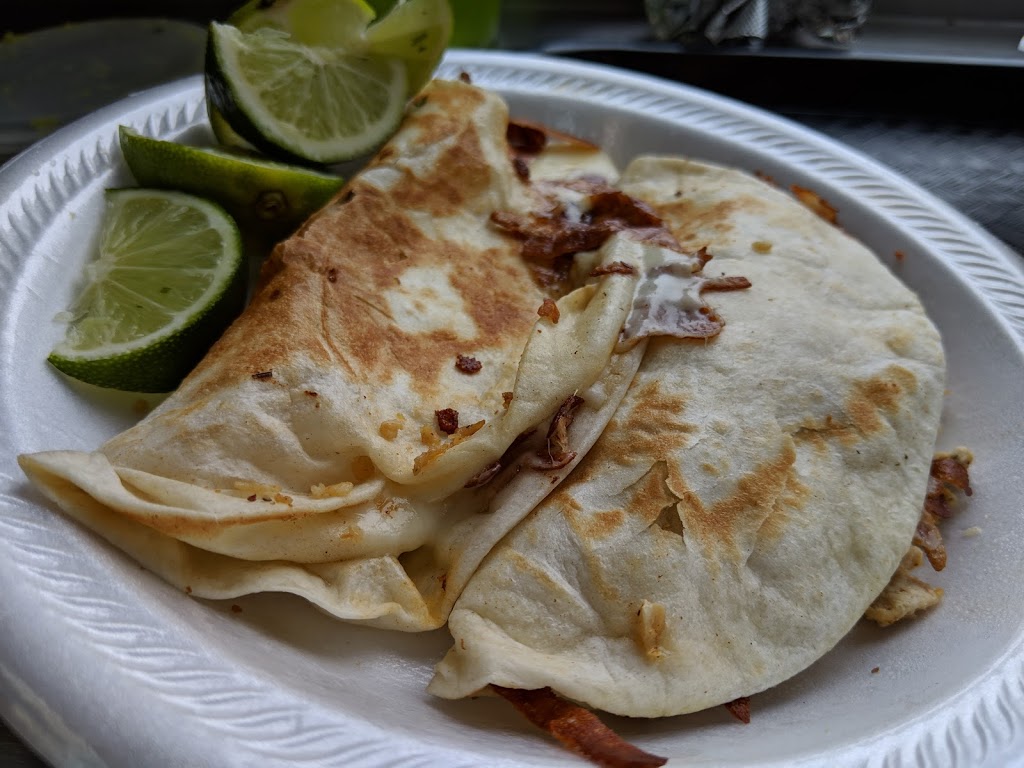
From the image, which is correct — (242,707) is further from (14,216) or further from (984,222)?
(984,222)

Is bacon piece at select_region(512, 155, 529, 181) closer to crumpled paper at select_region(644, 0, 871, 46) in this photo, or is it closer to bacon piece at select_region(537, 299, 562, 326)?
bacon piece at select_region(537, 299, 562, 326)

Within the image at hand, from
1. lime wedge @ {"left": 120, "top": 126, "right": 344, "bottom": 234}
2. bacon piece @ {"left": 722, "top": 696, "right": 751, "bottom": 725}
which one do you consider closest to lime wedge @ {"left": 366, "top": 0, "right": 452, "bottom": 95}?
lime wedge @ {"left": 120, "top": 126, "right": 344, "bottom": 234}

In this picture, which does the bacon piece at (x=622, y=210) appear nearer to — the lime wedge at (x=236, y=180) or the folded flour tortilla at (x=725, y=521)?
the folded flour tortilla at (x=725, y=521)

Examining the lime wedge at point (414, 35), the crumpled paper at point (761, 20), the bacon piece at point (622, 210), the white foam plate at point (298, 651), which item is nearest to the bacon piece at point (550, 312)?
the bacon piece at point (622, 210)

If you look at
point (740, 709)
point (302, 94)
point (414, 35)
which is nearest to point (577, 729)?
point (740, 709)

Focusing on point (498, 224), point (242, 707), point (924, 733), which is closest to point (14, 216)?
point (498, 224)

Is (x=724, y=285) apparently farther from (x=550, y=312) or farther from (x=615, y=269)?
(x=550, y=312)
